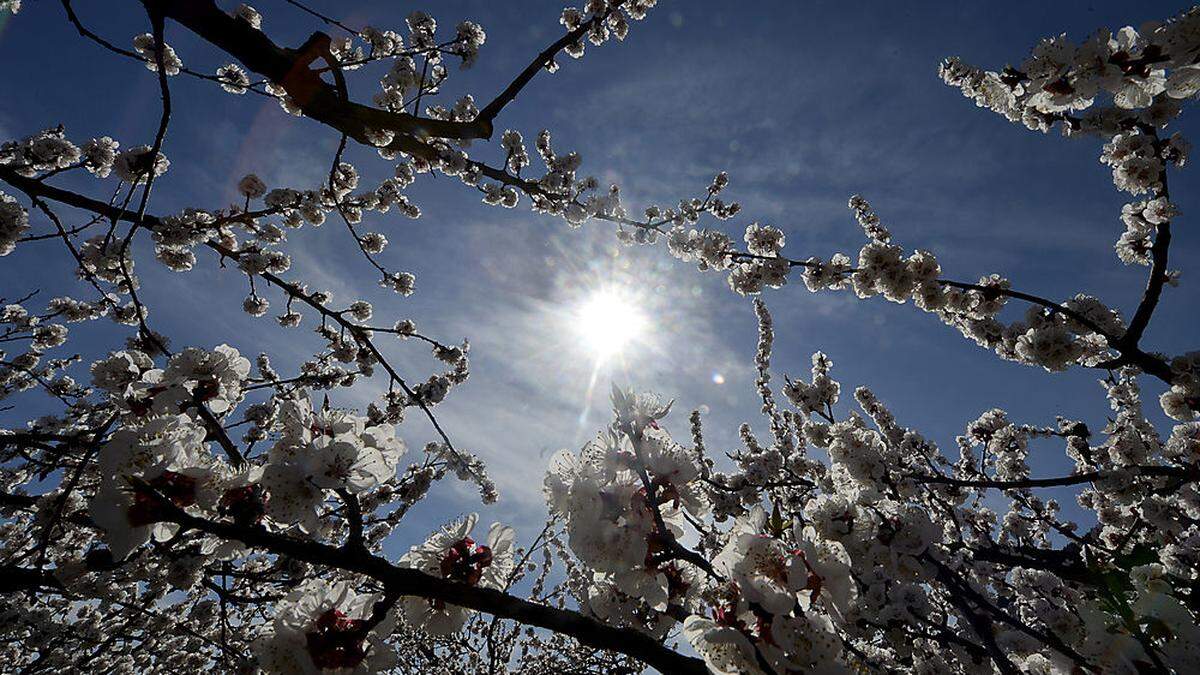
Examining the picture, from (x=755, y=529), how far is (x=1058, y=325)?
4.93m

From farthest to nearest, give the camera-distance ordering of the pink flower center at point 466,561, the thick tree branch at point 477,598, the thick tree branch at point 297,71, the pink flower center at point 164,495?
the thick tree branch at point 297,71 → the pink flower center at point 466,561 → the pink flower center at point 164,495 → the thick tree branch at point 477,598

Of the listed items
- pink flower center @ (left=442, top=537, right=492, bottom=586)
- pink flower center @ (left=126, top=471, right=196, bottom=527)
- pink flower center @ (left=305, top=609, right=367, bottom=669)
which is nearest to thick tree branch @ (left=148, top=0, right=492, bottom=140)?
pink flower center @ (left=126, top=471, right=196, bottom=527)

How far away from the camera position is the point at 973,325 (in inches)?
215

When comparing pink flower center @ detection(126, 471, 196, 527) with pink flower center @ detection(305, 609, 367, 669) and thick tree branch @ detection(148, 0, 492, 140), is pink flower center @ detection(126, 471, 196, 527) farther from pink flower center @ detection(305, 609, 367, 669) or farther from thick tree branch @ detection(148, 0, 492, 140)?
thick tree branch @ detection(148, 0, 492, 140)

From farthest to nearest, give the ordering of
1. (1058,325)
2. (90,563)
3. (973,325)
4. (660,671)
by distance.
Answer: (973,325), (1058,325), (90,563), (660,671)

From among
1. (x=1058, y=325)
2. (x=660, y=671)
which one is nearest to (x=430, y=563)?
(x=660, y=671)

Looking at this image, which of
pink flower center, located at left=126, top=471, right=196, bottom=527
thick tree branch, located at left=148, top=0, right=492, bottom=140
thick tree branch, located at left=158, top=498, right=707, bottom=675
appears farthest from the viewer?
thick tree branch, located at left=148, top=0, right=492, bottom=140

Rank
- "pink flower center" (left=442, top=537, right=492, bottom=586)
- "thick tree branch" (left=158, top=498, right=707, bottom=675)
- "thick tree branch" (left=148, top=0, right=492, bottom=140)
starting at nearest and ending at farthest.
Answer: "thick tree branch" (left=158, top=498, right=707, bottom=675), "pink flower center" (left=442, top=537, right=492, bottom=586), "thick tree branch" (left=148, top=0, right=492, bottom=140)

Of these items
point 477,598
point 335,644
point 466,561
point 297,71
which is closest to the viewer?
point 477,598

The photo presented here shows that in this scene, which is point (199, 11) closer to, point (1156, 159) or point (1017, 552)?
point (1156, 159)

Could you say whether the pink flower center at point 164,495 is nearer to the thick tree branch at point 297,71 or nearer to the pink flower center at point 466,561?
the pink flower center at point 466,561

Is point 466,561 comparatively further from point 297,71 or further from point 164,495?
point 297,71

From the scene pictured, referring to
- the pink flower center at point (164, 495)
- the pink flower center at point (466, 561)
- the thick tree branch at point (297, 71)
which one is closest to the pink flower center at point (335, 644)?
the pink flower center at point (466, 561)

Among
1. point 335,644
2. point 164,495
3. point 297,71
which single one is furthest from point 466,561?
point 297,71
